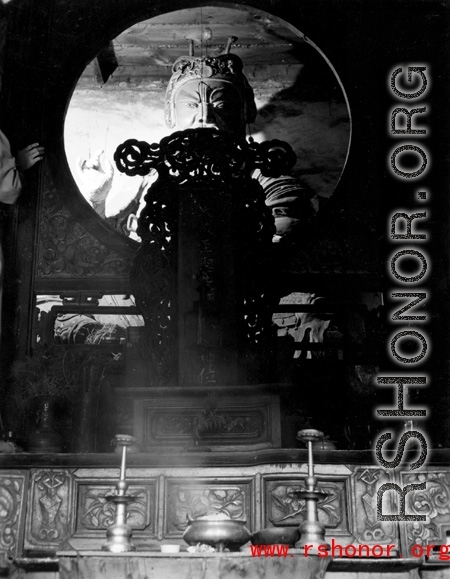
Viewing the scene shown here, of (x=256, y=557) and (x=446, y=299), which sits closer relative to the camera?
(x=256, y=557)

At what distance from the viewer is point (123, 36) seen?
7590mm

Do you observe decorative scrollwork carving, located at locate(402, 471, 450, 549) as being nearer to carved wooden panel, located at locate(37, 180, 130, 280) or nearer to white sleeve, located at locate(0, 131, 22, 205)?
carved wooden panel, located at locate(37, 180, 130, 280)

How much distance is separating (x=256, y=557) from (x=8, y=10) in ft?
17.4

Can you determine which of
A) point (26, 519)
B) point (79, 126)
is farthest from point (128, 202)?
point (26, 519)

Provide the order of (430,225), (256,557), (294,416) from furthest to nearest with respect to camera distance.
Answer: (430,225) < (294,416) < (256,557)

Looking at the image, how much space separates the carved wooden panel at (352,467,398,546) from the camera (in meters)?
4.07

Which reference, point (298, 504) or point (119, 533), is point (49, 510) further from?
point (298, 504)

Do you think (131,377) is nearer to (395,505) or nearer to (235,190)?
(235,190)

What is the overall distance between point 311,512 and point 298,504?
1.45 ft

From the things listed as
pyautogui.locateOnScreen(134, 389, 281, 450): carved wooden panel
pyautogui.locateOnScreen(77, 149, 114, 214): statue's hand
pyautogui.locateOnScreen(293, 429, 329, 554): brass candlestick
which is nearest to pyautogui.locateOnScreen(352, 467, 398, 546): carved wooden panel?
pyautogui.locateOnScreen(293, 429, 329, 554): brass candlestick

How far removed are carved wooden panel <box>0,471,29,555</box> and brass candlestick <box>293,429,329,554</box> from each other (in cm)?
135

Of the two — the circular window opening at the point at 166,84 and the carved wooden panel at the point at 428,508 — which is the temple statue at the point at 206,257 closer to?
the circular window opening at the point at 166,84

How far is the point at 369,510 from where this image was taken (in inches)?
162

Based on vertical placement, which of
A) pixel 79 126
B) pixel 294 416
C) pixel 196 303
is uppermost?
pixel 79 126
